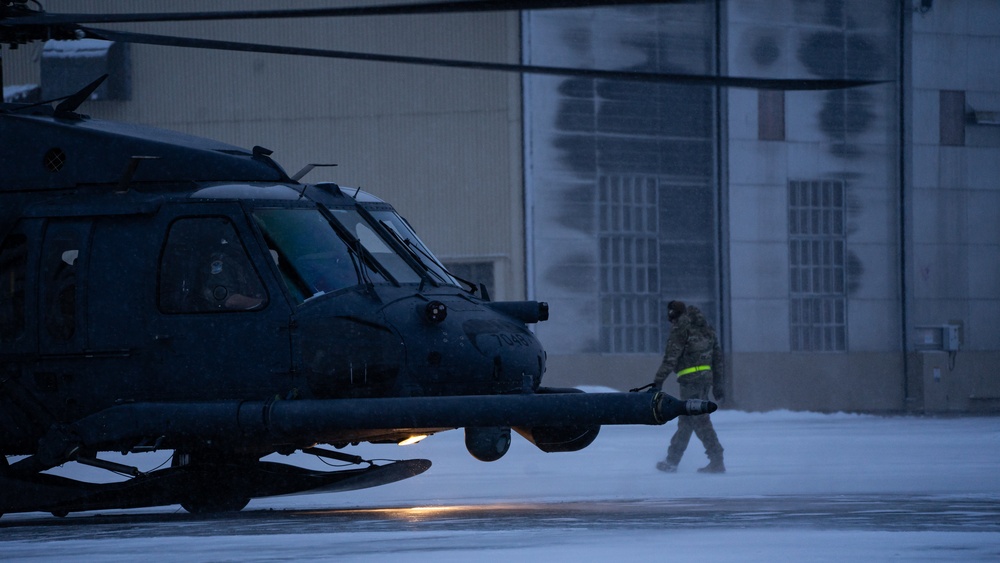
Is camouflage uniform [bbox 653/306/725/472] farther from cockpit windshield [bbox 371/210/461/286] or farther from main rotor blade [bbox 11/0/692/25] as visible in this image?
main rotor blade [bbox 11/0/692/25]

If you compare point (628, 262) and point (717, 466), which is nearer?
point (717, 466)

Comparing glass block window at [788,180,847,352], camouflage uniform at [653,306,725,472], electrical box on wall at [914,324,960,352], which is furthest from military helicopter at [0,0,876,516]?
electrical box on wall at [914,324,960,352]

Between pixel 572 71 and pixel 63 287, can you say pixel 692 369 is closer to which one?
pixel 572 71

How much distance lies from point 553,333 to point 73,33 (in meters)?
18.4

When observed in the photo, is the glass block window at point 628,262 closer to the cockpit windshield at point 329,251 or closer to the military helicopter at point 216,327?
the military helicopter at point 216,327

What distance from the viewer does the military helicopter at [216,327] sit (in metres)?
10.7

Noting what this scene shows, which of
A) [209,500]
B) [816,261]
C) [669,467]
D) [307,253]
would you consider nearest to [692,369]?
[669,467]

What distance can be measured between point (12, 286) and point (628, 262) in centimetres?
1948

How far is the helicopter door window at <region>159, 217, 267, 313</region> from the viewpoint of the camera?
11.0m

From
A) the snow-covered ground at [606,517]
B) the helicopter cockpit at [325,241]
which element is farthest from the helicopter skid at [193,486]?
the helicopter cockpit at [325,241]

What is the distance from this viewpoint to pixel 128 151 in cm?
1163

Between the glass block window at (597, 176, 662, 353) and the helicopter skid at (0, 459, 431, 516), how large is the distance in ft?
58.5

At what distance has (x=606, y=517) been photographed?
414 inches

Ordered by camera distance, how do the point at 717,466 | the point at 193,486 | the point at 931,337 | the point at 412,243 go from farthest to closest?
the point at 931,337
the point at 717,466
the point at 412,243
the point at 193,486
